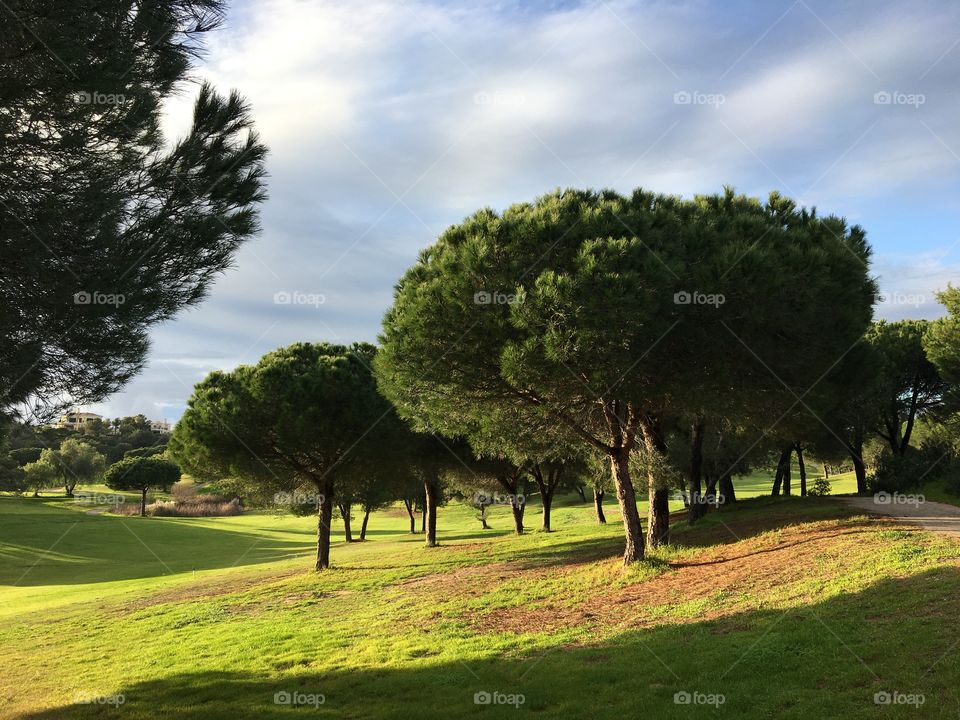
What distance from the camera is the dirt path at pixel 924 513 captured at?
642 inches

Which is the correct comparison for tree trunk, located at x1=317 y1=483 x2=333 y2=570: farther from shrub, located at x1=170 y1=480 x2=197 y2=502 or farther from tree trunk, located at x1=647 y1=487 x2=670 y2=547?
shrub, located at x1=170 y1=480 x2=197 y2=502

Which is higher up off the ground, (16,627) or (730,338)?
(730,338)

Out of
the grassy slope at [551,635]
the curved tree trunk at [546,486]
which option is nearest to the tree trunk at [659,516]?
the grassy slope at [551,635]

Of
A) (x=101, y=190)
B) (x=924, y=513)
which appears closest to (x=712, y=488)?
(x=924, y=513)

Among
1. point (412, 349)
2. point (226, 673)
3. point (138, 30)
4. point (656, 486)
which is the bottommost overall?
point (226, 673)

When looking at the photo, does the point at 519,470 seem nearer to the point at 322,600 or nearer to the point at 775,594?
the point at 322,600

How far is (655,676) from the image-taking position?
8938mm

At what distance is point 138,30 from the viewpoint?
856 centimetres

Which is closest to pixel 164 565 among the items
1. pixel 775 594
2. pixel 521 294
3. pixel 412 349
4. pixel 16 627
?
pixel 16 627

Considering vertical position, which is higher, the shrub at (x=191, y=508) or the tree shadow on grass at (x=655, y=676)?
the tree shadow on grass at (x=655, y=676)

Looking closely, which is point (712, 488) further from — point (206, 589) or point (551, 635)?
point (206, 589)

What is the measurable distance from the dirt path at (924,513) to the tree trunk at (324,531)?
2188cm

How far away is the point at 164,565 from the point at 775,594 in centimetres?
3805

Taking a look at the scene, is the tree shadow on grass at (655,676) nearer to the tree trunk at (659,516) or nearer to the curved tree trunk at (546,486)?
the tree trunk at (659,516)
